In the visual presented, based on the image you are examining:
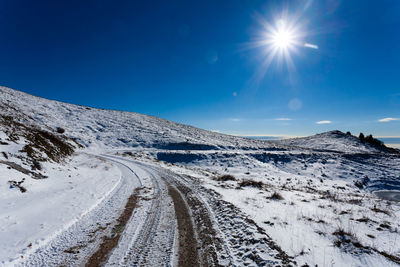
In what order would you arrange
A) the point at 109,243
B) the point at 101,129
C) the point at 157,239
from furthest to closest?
the point at 101,129
the point at 157,239
the point at 109,243

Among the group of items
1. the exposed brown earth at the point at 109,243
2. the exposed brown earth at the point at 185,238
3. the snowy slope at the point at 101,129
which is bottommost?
the exposed brown earth at the point at 109,243

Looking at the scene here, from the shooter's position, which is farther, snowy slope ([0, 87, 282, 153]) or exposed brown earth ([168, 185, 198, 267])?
snowy slope ([0, 87, 282, 153])

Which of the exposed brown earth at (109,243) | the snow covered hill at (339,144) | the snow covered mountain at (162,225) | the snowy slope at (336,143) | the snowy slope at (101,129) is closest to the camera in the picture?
the exposed brown earth at (109,243)

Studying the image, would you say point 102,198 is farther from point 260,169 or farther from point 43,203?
point 260,169

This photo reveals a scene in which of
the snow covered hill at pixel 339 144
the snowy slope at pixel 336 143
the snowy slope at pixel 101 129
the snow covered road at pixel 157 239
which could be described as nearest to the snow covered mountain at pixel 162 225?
the snow covered road at pixel 157 239

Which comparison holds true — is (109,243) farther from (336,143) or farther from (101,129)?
(336,143)

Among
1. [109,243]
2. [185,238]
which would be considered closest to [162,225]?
[185,238]

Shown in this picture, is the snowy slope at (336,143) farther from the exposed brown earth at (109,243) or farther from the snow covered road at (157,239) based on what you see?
the exposed brown earth at (109,243)

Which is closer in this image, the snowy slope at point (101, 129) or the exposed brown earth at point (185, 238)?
the exposed brown earth at point (185, 238)

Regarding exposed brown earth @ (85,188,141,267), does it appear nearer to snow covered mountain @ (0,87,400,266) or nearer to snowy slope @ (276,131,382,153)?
snow covered mountain @ (0,87,400,266)

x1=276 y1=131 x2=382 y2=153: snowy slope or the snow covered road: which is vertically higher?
x1=276 y1=131 x2=382 y2=153: snowy slope

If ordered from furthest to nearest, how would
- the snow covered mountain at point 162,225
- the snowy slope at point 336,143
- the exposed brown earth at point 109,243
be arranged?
the snowy slope at point 336,143 < the snow covered mountain at point 162,225 < the exposed brown earth at point 109,243

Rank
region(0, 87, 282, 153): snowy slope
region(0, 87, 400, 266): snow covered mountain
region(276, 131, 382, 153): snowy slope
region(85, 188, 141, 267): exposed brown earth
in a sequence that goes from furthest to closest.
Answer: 1. region(276, 131, 382, 153): snowy slope
2. region(0, 87, 282, 153): snowy slope
3. region(0, 87, 400, 266): snow covered mountain
4. region(85, 188, 141, 267): exposed brown earth

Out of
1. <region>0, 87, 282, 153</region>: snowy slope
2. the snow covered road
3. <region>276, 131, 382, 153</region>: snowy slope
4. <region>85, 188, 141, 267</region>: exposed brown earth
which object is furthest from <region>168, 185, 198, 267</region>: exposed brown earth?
<region>276, 131, 382, 153</region>: snowy slope
